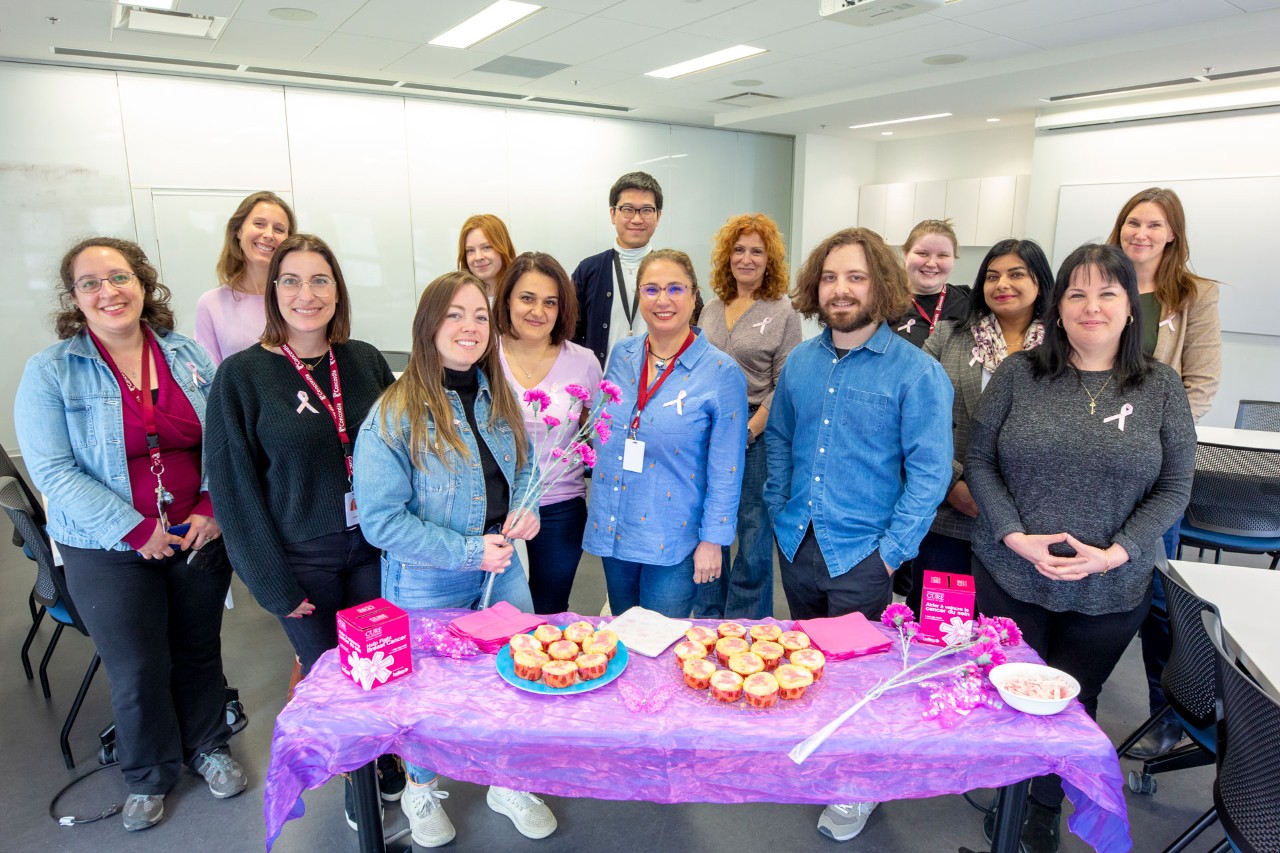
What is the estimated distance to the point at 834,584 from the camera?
2047 mm

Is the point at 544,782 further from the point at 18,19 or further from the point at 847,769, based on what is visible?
the point at 18,19

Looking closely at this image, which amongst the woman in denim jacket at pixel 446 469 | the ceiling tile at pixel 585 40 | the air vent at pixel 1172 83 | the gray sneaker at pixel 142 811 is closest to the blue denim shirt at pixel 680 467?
the woman in denim jacket at pixel 446 469

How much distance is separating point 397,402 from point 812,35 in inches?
189

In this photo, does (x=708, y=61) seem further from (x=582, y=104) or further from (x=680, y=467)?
(x=680, y=467)

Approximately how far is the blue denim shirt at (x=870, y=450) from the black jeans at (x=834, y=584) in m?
0.03

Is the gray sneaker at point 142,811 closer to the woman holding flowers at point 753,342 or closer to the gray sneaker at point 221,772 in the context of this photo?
the gray sneaker at point 221,772

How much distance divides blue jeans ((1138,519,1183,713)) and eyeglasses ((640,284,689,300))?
1.86 metres

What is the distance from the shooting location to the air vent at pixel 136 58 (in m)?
5.52

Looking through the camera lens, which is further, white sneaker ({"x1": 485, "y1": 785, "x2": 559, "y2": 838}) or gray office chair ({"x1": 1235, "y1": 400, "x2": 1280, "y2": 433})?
gray office chair ({"x1": 1235, "y1": 400, "x2": 1280, "y2": 433})

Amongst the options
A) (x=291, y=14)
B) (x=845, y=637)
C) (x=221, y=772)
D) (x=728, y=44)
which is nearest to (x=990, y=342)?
(x=845, y=637)

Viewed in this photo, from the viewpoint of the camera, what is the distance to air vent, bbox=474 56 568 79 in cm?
607

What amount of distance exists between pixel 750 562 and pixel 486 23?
13.7 feet

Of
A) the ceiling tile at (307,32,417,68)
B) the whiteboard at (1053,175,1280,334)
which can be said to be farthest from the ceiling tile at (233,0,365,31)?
the whiteboard at (1053,175,1280,334)

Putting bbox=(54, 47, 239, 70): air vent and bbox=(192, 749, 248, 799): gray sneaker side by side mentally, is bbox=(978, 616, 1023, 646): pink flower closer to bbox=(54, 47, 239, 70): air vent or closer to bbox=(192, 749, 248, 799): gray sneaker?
bbox=(192, 749, 248, 799): gray sneaker
